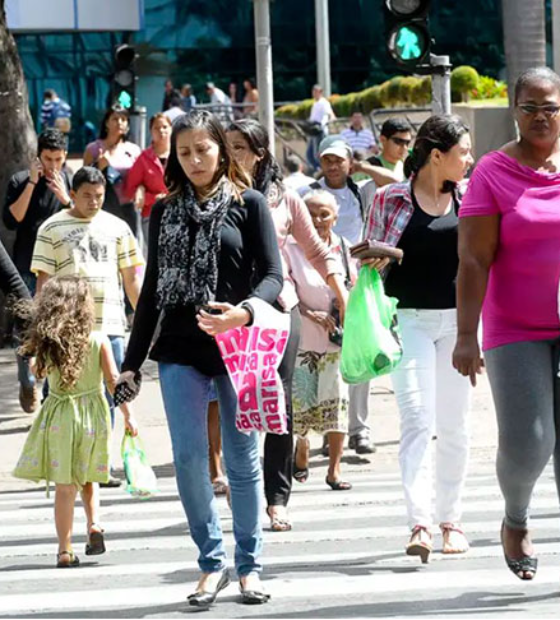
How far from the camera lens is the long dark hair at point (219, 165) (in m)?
6.82

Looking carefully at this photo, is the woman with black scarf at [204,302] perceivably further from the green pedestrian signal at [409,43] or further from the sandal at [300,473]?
the green pedestrian signal at [409,43]

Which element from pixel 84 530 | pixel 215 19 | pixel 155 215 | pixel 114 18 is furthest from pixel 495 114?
pixel 215 19

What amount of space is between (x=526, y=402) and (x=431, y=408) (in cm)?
133

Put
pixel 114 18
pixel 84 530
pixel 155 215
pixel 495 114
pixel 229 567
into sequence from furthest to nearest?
pixel 114 18
pixel 495 114
pixel 84 530
pixel 229 567
pixel 155 215

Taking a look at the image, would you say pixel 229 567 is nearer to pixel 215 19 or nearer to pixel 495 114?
pixel 495 114

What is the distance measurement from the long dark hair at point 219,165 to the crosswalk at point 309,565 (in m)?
1.55

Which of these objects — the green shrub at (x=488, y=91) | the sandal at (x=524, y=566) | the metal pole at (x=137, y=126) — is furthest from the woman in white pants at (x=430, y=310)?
the green shrub at (x=488, y=91)

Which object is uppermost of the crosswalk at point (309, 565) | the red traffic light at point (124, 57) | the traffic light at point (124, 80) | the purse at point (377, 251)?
the red traffic light at point (124, 57)

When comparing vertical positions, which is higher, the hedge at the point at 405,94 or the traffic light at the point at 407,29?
the hedge at the point at 405,94

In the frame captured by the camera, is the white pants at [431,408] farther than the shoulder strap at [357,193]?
No

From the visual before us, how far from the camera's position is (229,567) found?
7.64 meters

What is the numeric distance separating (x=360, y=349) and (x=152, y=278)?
4.39ft

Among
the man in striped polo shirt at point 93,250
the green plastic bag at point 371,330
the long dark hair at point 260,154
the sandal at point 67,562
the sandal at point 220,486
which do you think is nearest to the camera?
the green plastic bag at point 371,330

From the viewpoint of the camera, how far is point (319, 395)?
10242 mm
